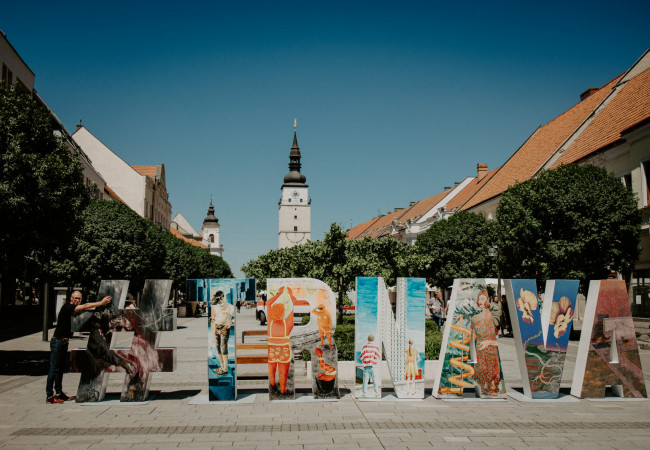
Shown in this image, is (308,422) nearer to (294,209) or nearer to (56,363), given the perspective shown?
(56,363)

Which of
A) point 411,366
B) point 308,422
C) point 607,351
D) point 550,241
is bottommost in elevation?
point 308,422

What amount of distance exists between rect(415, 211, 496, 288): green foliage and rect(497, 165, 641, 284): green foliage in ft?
50.3

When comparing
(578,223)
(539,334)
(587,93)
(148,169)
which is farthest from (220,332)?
(148,169)

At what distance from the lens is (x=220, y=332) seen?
11.0 m

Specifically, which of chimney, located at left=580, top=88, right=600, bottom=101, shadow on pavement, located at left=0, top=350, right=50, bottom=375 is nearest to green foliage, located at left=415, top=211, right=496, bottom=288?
chimney, located at left=580, top=88, right=600, bottom=101

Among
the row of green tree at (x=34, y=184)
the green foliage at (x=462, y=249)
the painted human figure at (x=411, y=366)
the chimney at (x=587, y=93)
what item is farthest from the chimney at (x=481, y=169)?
the painted human figure at (x=411, y=366)

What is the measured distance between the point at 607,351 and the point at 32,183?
14.0m

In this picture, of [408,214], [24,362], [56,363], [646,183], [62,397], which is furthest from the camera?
[408,214]

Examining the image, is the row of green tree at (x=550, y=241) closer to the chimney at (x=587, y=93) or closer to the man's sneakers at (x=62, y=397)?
the man's sneakers at (x=62, y=397)

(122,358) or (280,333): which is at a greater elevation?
(280,333)

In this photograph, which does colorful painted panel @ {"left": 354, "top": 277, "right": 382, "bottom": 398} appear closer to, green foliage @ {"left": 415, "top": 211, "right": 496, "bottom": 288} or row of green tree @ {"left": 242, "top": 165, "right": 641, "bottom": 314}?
row of green tree @ {"left": 242, "top": 165, "right": 641, "bottom": 314}

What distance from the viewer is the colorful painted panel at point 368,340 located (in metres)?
11.1

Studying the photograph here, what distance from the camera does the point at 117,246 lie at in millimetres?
33406

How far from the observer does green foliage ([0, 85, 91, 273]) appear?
13930mm
